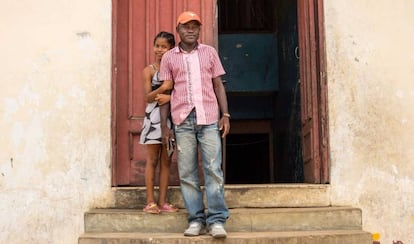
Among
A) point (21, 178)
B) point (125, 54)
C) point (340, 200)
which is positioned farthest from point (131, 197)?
point (340, 200)

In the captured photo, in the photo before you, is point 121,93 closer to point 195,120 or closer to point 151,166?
point 151,166

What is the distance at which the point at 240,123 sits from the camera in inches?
366

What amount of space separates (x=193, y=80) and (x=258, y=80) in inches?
185

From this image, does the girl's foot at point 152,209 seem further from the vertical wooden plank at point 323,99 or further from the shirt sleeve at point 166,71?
the vertical wooden plank at point 323,99

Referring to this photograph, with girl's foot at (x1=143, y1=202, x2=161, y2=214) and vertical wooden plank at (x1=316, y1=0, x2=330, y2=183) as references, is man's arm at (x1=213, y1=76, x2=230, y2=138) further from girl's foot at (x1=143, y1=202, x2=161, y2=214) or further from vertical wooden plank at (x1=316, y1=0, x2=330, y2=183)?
vertical wooden plank at (x1=316, y1=0, x2=330, y2=183)

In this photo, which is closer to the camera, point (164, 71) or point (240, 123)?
point (164, 71)

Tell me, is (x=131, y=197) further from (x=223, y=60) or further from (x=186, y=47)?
(x=223, y=60)

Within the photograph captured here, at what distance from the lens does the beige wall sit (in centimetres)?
479

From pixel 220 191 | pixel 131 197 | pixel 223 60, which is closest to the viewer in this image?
pixel 220 191

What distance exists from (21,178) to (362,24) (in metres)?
3.43

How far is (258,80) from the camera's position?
8.76m

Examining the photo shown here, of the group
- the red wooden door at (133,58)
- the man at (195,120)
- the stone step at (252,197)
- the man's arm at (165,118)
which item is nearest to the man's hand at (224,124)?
the man at (195,120)

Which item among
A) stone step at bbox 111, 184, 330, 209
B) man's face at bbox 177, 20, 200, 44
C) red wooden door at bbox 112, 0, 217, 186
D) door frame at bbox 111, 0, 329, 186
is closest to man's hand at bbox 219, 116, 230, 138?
man's face at bbox 177, 20, 200, 44

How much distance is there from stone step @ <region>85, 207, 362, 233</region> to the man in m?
0.29
